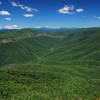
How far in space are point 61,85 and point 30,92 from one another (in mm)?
41437

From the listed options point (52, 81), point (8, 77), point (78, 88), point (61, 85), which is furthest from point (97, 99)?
point (8, 77)

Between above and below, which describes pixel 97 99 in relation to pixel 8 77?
below

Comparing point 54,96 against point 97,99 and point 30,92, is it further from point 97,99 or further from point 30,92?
point 97,99

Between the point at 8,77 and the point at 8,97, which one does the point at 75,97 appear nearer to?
the point at 8,97

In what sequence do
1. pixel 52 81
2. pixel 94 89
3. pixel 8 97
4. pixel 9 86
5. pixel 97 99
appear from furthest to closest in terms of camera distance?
pixel 52 81, pixel 94 89, pixel 9 86, pixel 97 99, pixel 8 97

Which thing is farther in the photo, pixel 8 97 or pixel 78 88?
pixel 78 88

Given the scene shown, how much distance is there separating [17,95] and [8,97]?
815 cm

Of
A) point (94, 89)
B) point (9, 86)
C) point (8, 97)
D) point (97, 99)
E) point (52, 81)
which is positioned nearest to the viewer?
point (8, 97)

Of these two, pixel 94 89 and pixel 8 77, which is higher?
pixel 8 77

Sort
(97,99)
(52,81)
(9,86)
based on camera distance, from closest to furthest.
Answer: (97,99) < (9,86) < (52,81)

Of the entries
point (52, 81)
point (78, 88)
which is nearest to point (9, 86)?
point (52, 81)

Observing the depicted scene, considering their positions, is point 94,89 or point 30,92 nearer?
point 30,92

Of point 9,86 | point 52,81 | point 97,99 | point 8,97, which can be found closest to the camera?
point 8,97

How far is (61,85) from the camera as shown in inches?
7352
